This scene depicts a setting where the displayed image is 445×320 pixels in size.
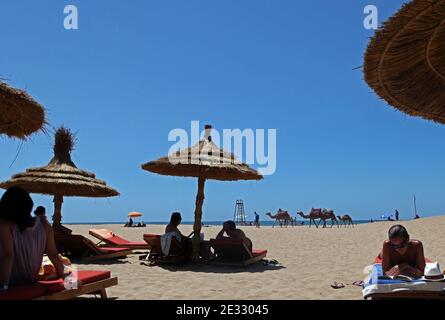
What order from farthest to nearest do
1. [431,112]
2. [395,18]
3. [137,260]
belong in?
[137,260], [431,112], [395,18]

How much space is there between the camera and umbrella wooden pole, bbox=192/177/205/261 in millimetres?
9234

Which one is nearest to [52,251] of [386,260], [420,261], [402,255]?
[386,260]

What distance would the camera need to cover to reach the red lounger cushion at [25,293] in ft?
11.2

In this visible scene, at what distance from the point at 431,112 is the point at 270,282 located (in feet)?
11.5

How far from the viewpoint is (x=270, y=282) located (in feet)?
21.8

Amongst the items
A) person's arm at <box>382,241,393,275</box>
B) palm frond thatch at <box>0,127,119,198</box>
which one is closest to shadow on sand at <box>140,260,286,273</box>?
palm frond thatch at <box>0,127,119,198</box>

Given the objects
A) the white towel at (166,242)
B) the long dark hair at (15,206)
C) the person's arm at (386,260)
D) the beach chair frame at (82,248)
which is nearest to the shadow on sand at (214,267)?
the white towel at (166,242)

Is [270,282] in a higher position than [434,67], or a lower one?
lower

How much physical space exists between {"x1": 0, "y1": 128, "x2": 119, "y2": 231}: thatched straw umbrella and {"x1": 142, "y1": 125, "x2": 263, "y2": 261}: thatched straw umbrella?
67.3 inches

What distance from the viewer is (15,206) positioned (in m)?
3.58

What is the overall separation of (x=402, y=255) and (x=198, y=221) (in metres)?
5.41

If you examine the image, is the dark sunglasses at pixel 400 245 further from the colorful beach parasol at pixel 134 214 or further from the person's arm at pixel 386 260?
the colorful beach parasol at pixel 134 214
